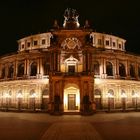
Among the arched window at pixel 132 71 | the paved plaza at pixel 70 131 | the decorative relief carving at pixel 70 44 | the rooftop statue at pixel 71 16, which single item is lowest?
the paved plaza at pixel 70 131

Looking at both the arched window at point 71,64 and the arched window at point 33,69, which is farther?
the arched window at point 33,69

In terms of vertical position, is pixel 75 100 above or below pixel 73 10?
below

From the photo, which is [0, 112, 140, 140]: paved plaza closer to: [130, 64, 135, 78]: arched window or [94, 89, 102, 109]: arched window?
[94, 89, 102, 109]: arched window

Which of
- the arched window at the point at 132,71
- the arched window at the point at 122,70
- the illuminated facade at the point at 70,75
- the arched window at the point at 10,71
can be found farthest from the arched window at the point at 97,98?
the arched window at the point at 10,71

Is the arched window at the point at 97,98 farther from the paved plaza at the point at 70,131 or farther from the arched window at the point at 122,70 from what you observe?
A: the paved plaza at the point at 70,131

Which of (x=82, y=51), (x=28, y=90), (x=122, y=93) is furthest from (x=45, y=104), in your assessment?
(x=122, y=93)

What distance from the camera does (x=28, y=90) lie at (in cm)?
4878

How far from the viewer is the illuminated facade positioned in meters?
42.3

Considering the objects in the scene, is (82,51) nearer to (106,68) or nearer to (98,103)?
(106,68)

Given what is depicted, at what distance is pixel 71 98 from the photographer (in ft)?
148

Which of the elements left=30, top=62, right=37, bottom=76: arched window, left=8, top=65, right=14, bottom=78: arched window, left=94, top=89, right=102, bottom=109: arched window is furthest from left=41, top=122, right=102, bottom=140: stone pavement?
left=8, top=65, right=14, bottom=78: arched window

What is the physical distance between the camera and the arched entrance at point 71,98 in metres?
44.7

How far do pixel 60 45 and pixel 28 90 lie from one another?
12078 millimetres

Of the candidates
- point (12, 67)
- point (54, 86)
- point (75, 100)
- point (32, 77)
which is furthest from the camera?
point (12, 67)
